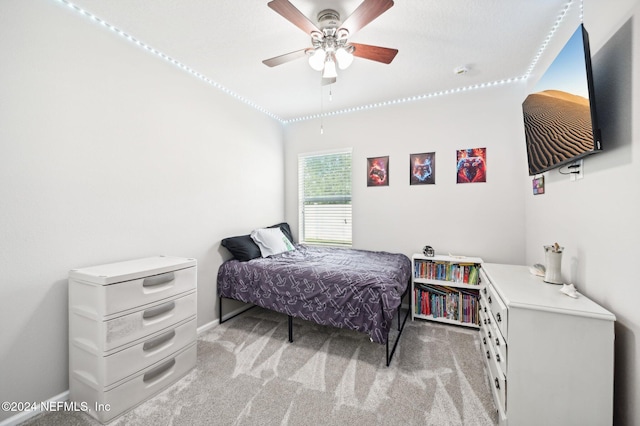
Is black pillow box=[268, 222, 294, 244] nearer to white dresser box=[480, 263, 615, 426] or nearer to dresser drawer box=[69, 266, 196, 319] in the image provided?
dresser drawer box=[69, 266, 196, 319]

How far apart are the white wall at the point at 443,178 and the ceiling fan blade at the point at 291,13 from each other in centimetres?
191

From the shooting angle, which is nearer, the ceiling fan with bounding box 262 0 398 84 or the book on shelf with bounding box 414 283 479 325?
the ceiling fan with bounding box 262 0 398 84

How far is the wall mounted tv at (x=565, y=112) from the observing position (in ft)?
4.14

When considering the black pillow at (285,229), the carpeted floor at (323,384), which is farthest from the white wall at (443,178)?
the carpeted floor at (323,384)

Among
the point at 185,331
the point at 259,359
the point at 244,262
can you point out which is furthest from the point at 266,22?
the point at 259,359

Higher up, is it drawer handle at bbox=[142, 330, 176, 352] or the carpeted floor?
drawer handle at bbox=[142, 330, 176, 352]

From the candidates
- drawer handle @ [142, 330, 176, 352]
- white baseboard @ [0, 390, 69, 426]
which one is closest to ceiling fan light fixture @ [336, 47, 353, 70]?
drawer handle @ [142, 330, 176, 352]

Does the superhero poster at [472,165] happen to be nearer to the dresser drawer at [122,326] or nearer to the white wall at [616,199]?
the white wall at [616,199]

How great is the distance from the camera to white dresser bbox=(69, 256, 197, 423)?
1436 mm

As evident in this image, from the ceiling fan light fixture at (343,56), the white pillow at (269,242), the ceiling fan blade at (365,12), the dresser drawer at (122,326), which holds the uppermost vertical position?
the ceiling fan blade at (365,12)

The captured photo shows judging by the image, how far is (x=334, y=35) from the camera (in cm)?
176

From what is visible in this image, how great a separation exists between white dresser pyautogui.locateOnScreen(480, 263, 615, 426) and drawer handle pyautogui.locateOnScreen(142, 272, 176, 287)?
2203mm

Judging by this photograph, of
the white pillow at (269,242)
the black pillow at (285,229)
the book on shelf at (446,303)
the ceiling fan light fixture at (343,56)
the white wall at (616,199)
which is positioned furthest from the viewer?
the black pillow at (285,229)

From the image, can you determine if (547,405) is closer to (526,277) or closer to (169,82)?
(526,277)
